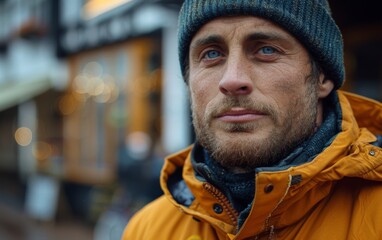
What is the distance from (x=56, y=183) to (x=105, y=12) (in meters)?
3.71

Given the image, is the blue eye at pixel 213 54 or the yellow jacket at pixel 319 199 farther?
the blue eye at pixel 213 54

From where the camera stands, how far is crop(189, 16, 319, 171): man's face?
1.64m

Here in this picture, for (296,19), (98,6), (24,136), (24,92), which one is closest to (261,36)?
(296,19)

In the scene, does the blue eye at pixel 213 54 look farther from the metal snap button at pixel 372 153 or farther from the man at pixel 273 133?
the metal snap button at pixel 372 153

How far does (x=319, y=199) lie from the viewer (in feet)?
5.06

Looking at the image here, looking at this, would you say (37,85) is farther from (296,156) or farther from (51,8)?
(296,156)

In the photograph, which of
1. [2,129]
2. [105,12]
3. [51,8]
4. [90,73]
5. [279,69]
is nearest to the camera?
[279,69]

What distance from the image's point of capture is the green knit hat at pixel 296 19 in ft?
5.51

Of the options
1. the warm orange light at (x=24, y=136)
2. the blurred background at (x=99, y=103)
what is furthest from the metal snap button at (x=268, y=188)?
the warm orange light at (x=24, y=136)

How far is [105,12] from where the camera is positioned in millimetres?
9914

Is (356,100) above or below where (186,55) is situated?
below

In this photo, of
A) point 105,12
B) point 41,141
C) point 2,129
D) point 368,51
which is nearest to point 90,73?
point 105,12

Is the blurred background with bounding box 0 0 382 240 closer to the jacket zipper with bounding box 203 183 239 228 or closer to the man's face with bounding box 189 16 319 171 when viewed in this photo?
the man's face with bounding box 189 16 319 171

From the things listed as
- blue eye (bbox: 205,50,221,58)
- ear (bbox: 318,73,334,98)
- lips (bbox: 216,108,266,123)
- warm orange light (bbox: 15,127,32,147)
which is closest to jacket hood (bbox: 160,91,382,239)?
ear (bbox: 318,73,334,98)
